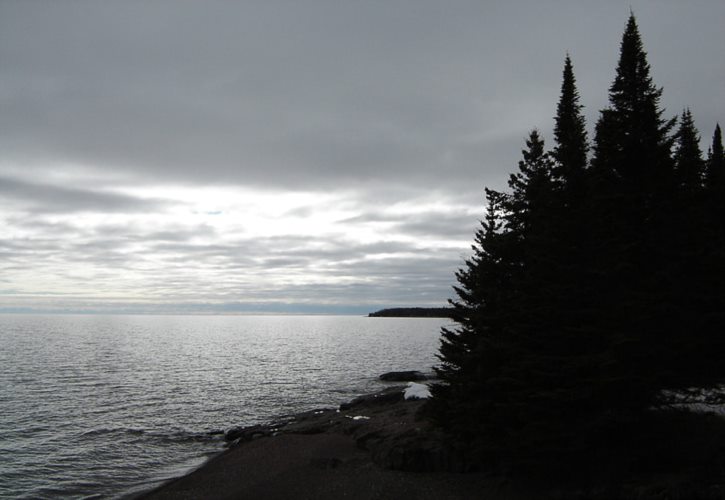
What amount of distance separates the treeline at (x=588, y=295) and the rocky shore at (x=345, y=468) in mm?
1677

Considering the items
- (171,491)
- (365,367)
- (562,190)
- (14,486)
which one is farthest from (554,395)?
(365,367)

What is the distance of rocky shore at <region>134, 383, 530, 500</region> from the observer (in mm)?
20953

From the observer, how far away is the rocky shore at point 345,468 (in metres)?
21.0

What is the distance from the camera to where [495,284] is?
2280 cm

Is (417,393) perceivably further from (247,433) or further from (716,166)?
(716,166)

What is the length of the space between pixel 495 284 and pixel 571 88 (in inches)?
439

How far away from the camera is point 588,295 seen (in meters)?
19.1

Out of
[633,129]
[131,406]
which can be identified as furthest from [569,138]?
[131,406]

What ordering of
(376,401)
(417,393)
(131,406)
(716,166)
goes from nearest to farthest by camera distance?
(716,166) < (417,393) < (376,401) < (131,406)

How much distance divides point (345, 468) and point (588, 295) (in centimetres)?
1470

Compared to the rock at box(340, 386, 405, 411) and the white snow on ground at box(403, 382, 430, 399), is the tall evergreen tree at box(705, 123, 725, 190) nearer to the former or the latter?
the white snow on ground at box(403, 382, 430, 399)

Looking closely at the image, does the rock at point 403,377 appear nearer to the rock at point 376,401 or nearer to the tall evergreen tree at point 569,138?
the rock at point 376,401

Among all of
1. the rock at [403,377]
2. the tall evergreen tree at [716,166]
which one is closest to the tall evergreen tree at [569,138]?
the tall evergreen tree at [716,166]

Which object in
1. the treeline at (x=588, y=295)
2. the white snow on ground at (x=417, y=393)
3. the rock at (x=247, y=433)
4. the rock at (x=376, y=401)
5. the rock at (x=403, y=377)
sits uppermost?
the treeline at (x=588, y=295)
